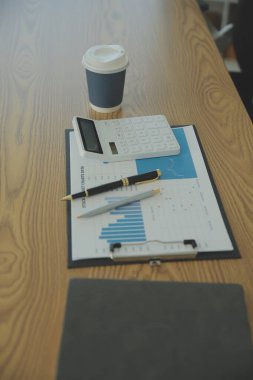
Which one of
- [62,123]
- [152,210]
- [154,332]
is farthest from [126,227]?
[62,123]

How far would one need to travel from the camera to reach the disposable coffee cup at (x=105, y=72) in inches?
31.0

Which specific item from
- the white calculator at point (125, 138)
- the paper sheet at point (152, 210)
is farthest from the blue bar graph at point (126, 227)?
the white calculator at point (125, 138)

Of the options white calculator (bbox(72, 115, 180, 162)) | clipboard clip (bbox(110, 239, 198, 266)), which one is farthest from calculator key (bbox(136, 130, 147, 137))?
clipboard clip (bbox(110, 239, 198, 266))

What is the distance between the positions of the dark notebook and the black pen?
0.56 ft

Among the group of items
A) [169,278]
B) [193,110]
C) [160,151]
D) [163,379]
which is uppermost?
[193,110]

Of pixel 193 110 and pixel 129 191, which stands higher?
pixel 193 110

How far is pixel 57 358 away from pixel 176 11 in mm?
1127

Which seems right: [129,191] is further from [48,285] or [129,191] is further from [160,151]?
[48,285]

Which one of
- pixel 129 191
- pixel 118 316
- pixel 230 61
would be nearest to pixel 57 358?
pixel 118 316

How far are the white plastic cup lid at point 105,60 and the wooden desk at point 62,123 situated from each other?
12 cm

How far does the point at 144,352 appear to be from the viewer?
1.60 ft

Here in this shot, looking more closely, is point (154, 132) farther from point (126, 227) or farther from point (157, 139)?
point (126, 227)

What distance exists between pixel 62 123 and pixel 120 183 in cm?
23

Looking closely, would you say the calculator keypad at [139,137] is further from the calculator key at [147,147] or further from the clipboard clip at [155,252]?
the clipboard clip at [155,252]
